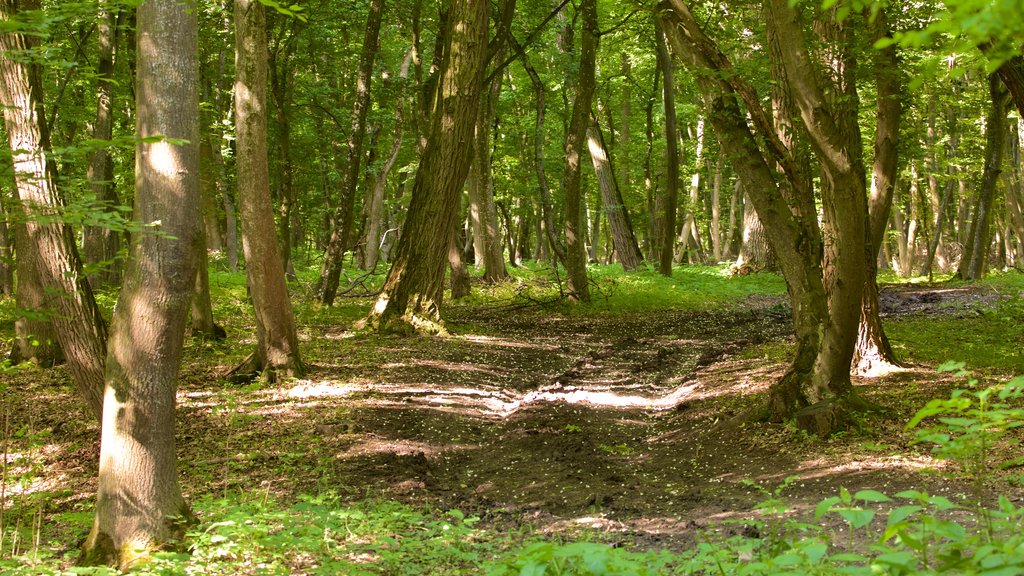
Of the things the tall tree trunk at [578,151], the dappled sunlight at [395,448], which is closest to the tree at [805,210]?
the dappled sunlight at [395,448]

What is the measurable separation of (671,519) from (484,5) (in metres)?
10.6

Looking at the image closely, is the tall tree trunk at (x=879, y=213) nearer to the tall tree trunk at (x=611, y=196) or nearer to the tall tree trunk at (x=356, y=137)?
the tall tree trunk at (x=356, y=137)

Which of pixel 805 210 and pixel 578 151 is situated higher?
pixel 578 151

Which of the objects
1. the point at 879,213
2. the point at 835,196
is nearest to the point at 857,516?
the point at 835,196

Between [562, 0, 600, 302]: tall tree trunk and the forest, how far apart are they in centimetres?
8

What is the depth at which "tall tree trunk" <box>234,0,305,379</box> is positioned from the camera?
10.4 meters

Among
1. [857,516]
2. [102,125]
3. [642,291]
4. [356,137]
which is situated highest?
[356,137]

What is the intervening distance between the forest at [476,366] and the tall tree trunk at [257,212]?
0.04 metres

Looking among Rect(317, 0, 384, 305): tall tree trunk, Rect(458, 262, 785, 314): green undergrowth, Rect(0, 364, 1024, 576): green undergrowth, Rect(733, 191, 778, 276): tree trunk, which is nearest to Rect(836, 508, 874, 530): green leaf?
Rect(0, 364, 1024, 576): green undergrowth

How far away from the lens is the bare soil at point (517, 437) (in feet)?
20.9

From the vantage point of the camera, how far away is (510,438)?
858 centimetres

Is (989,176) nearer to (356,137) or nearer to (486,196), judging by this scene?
(486,196)

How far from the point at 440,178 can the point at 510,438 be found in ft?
21.4

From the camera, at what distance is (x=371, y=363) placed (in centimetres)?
1160
